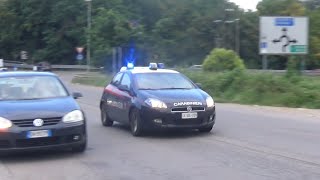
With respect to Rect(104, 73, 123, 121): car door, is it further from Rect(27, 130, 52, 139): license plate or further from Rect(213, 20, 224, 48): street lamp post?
Rect(213, 20, 224, 48): street lamp post

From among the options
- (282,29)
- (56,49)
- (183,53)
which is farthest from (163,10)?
(282,29)

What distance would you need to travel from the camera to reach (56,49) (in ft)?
277

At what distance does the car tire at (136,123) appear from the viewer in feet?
43.0

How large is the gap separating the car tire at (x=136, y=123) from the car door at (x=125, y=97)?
0.29 metres

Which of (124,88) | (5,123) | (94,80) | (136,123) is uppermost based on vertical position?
(124,88)

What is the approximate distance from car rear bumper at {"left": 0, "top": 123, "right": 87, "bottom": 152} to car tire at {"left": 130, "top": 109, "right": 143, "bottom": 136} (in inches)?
104

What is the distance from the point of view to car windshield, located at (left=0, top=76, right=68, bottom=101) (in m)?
11.3

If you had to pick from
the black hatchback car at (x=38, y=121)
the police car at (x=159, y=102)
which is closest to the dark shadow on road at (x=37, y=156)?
the black hatchback car at (x=38, y=121)

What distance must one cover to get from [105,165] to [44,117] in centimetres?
129

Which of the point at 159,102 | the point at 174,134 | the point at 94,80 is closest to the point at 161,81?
the point at 174,134

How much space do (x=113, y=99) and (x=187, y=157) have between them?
494 centimetres

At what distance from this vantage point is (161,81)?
14.1 m

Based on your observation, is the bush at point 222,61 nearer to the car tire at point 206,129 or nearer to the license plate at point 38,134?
the car tire at point 206,129

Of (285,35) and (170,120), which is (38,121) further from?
(285,35)
